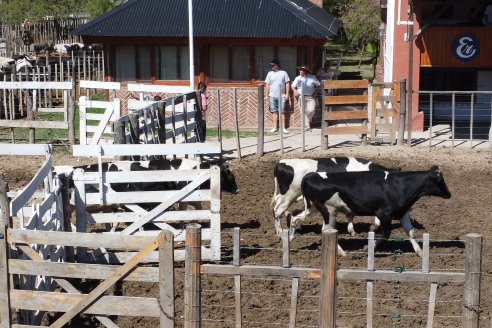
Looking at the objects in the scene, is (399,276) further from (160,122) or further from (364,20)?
(364,20)

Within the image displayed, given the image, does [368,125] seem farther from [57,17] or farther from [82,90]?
[57,17]

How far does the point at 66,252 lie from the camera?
11242 mm

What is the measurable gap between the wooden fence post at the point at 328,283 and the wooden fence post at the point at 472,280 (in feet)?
3.29

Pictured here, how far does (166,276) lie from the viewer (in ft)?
25.2

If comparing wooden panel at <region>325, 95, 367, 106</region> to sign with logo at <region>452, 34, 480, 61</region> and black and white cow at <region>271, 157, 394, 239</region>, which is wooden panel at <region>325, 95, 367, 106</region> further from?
black and white cow at <region>271, 157, 394, 239</region>

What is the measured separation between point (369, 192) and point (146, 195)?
2.92 m

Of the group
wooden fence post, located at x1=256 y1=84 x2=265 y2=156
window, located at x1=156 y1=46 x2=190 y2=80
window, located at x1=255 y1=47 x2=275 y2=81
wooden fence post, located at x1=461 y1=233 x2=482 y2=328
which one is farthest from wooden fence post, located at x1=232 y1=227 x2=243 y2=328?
window, located at x1=156 y1=46 x2=190 y2=80

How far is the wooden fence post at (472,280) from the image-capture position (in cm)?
721

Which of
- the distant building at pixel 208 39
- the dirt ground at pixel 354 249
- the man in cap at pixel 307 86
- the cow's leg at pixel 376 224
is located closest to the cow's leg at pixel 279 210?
the dirt ground at pixel 354 249

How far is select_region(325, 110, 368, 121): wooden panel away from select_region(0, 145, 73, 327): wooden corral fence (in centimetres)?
943

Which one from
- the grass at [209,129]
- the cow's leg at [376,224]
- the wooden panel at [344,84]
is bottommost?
the cow's leg at [376,224]

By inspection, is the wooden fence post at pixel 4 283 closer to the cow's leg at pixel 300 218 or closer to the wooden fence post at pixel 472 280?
the wooden fence post at pixel 472 280

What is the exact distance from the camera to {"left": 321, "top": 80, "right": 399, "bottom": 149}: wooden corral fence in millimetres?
19922

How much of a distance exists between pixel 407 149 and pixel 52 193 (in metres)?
11.0
